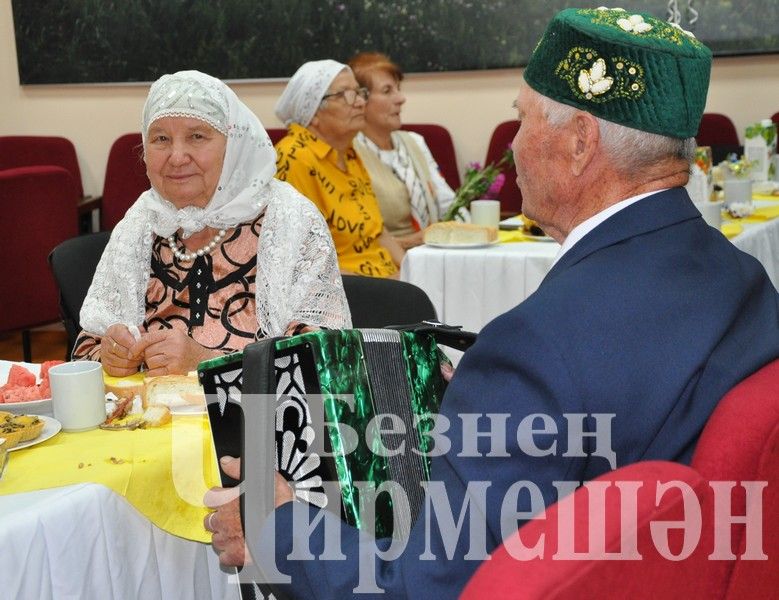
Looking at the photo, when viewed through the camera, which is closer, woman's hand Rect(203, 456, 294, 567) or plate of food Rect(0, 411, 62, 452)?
woman's hand Rect(203, 456, 294, 567)

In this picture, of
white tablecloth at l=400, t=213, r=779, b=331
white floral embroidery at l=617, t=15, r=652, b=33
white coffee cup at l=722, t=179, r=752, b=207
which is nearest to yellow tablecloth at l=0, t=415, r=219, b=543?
white floral embroidery at l=617, t=15, r=652, b=33

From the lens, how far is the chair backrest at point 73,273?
2.44 meters

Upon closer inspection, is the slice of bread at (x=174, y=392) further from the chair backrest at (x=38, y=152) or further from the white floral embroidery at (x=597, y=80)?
the chair backrest at (x=38, y=152)

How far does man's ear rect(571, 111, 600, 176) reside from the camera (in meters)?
1.22

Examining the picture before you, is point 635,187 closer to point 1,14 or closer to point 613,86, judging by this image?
point 613,86

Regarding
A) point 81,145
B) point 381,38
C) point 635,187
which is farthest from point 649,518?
point 81,145

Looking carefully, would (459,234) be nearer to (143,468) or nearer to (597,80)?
(143,468)

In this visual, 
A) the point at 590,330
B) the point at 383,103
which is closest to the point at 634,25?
the point at 590,330

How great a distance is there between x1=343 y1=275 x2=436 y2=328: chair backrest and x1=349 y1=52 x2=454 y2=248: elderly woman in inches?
71.9

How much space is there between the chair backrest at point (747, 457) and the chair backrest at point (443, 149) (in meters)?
4.41

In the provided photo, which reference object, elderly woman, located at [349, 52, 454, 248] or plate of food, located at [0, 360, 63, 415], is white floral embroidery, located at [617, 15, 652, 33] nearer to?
plate of food, located at [0, 360, 63, 415]

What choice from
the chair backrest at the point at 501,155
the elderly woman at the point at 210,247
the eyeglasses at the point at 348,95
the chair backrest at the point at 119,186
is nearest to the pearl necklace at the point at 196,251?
the elderly woman at the point at 210,247

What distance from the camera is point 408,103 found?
5590 millimetres

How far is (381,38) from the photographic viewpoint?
5.46 metres
